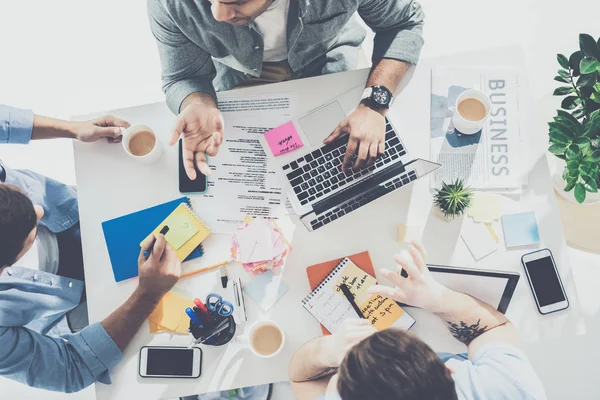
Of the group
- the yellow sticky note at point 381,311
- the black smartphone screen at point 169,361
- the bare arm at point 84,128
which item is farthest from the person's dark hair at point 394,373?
the bare arm at point 84,128

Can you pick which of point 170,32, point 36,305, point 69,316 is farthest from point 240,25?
point 69,316

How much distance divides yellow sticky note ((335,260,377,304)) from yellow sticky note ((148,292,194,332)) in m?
0.41

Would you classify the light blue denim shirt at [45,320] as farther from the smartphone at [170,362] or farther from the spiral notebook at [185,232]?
the spiral notebook at [185,232]

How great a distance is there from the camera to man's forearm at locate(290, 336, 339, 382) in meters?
1.07

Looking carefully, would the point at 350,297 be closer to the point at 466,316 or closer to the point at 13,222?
the point at 466,316

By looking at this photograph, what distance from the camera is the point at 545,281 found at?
3.84ft

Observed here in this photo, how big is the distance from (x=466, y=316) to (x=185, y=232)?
0.76 meters

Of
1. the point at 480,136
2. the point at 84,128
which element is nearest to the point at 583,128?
the point at 480,136

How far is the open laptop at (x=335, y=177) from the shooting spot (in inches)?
48.2

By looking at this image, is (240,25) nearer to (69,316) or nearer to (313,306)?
(313,306)

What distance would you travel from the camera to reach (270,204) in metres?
1.25

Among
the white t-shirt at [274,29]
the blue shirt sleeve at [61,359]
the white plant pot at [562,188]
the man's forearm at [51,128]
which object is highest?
the white t-shirt at [274,29]

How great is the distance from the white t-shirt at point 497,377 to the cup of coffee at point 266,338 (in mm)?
186

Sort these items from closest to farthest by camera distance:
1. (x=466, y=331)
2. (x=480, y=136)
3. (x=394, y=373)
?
(x=394, y=373) → (x=466, y=331) → (x=480, y=136)
